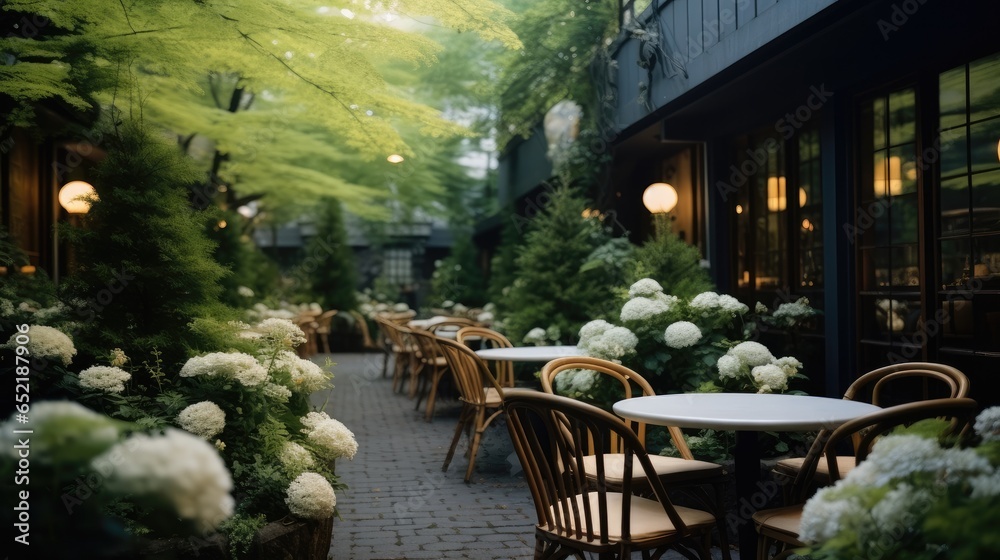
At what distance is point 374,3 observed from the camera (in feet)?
19.6

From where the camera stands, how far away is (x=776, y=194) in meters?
7.73

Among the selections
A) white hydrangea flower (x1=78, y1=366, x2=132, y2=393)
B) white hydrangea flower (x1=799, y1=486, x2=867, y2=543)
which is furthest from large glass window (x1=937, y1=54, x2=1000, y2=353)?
white hydrangea flower (x1=78, y1=366, x2=132, y2=393)

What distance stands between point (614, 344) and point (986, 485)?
3.74 meters

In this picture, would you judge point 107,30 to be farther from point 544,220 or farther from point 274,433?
point 544,220

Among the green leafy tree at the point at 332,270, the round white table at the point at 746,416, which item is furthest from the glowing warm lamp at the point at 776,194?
the green leafy tree at the point at 332,270

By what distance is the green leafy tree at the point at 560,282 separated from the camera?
8719 mm

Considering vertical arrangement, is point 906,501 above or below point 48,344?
below

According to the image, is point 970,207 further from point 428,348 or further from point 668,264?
point 428,348

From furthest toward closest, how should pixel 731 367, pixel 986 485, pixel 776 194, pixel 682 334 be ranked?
pixel 776 194 → pixel 682 334 → pixel 731 367 → pixel 986 485

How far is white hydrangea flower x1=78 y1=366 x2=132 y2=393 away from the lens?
350 centimetres

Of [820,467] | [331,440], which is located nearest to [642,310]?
[820,467]

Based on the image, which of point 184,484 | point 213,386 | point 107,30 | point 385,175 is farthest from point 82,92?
point 385,175

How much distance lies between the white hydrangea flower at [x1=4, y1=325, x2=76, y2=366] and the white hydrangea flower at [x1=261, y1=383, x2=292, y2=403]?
2.90 ft

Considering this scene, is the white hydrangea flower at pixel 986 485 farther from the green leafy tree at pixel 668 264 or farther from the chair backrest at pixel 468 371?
the green leafy tree at pixel 668 264
